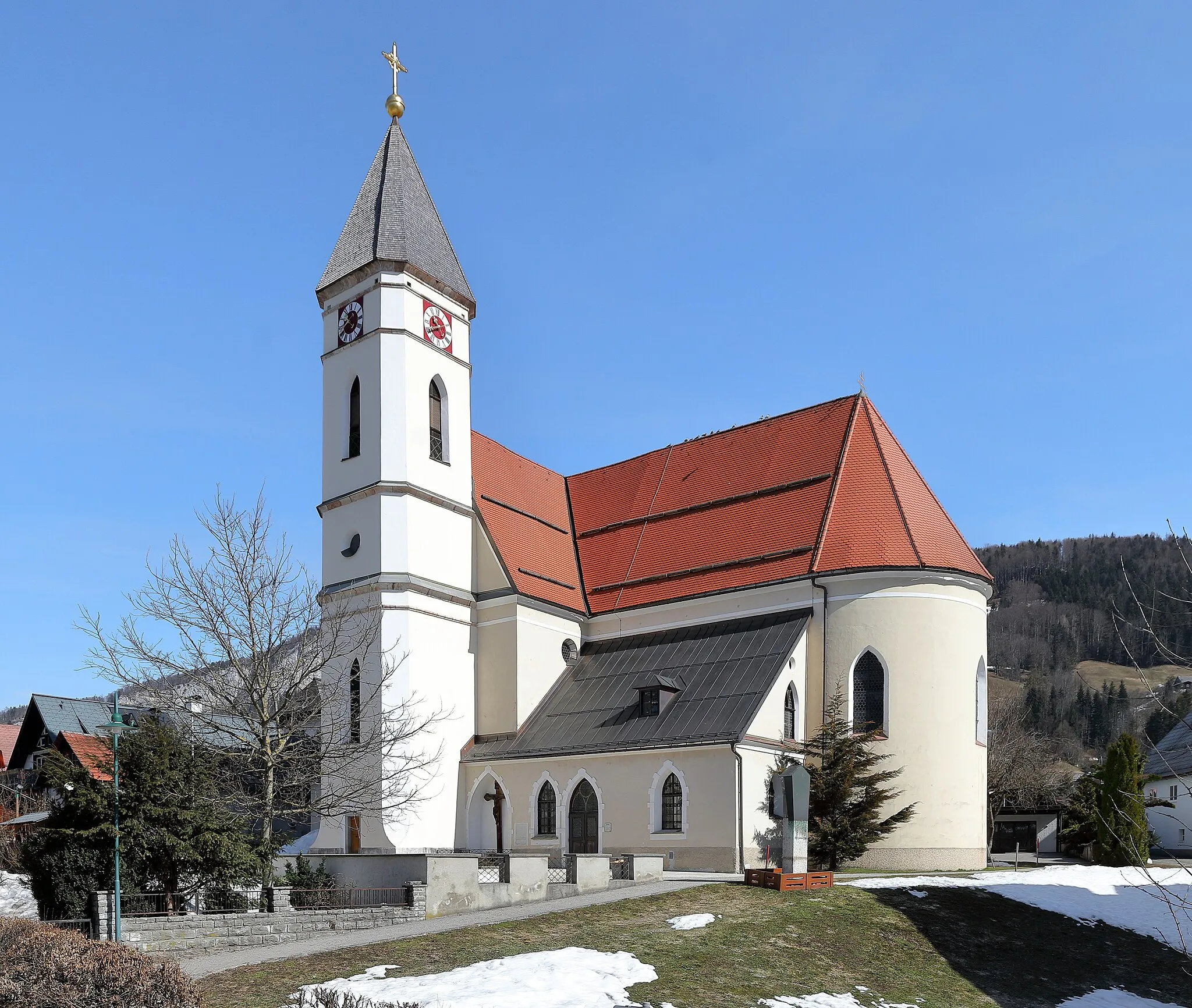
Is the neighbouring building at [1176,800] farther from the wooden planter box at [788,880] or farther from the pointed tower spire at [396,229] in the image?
the pointed tower spire at [396,229]

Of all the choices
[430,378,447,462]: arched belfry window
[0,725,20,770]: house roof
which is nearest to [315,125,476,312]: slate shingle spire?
[430,378,447,462]: arched belfry window

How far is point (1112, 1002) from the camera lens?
1736 centimetres

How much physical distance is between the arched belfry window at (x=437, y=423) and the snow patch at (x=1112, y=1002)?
2163 cm

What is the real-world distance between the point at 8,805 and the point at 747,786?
114ft

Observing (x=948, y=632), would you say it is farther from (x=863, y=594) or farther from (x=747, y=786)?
(x=747, y=786)

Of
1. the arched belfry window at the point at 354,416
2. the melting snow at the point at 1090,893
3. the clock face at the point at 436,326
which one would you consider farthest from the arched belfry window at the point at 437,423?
the melting snow at the point at 1090,893

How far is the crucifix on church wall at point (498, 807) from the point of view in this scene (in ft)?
102

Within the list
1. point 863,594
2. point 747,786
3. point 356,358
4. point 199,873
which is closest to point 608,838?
point 747,786

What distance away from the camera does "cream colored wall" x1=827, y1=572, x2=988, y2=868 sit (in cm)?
2903

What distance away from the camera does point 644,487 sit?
125 feet

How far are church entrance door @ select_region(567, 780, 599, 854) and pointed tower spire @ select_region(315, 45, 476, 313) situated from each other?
1480cm

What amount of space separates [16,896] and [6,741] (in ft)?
108

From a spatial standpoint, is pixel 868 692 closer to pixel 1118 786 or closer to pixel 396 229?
pixel 1118 786

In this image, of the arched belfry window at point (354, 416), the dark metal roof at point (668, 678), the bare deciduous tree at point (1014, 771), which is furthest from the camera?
the bare deciduous tree at point (1014, 771)
